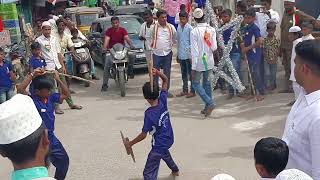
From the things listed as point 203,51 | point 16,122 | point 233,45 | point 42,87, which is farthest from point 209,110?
point 16,122

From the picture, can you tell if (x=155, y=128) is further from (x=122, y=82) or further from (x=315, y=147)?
(x=122, y=82)

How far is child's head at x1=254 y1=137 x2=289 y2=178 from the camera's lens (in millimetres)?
3234

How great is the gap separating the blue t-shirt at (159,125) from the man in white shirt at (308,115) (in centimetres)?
257

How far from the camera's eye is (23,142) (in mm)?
2305

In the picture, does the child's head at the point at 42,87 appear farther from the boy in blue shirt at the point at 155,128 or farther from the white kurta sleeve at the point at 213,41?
the white kurta sleeve at the point at 213,41

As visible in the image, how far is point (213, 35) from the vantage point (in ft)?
29.9

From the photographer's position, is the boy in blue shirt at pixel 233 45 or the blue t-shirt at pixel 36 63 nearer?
the blue t-shirt at pixel 36 63

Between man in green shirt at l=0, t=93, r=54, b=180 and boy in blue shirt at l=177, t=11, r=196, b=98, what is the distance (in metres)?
7.94

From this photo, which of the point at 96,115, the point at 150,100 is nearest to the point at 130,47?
the point at 96,115

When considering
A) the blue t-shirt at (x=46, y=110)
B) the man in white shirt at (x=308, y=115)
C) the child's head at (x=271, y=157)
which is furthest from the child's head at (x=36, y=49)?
the man in white shirt at (x=308, y=115)

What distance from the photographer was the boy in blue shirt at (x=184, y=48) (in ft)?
33.5

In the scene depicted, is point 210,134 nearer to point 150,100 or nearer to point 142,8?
point 150,100

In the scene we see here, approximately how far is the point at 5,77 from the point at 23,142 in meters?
7.57

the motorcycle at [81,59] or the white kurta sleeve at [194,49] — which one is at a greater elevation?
the white kurta sleeve at [194,49]
